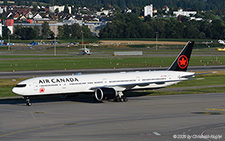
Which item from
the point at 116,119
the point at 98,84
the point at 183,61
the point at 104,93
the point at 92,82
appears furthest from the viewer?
the point at 183,61

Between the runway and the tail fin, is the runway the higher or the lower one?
the lower one

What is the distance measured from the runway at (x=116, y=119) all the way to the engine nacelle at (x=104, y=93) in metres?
1.13

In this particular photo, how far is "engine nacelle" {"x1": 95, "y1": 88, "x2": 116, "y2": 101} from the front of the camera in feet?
182

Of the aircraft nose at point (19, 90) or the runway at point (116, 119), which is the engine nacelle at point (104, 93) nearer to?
the runway at point (116, 119)

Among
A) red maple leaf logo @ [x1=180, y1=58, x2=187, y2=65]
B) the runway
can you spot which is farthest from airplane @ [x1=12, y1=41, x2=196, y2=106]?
red maple leaf logo @ [x1=180, y1=58, x2=187, y2=65]

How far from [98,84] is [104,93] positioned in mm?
2708

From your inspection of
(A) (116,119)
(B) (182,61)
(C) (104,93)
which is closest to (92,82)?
(C) (104,93)

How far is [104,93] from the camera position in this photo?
182 ft

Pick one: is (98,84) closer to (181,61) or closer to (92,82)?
(92,82)

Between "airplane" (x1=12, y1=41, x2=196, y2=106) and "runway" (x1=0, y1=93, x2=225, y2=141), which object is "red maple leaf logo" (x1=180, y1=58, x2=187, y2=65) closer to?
"airplane" (x1=12, y1=41, x2=196, y2=106)

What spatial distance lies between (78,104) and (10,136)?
63.8 ft

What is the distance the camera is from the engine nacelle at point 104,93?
5553 cm

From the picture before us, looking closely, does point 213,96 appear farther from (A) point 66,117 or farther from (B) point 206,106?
(A) point 66,117

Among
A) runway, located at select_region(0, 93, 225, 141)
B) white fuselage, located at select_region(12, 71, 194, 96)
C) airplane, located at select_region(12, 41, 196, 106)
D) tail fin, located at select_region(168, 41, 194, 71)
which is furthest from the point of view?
tail fin, located at select_region(168, 41, 194, 71)
